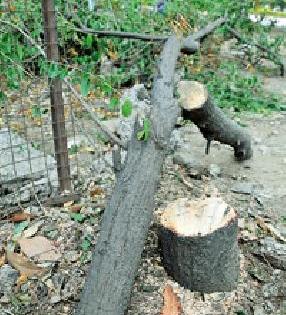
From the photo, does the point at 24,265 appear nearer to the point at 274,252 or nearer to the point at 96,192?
the point at 96,192

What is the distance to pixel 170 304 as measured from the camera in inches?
114

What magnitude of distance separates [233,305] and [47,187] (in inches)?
62.2

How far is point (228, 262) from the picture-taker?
2.94 metres

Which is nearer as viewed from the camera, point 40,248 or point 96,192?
point 40,248

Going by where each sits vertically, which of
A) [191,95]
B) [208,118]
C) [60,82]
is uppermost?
[60,82]

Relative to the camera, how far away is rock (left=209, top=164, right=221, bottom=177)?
4.45m

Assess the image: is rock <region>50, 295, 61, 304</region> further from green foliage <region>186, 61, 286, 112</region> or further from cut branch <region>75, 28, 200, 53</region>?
green foliage <region>186, 61, 286, 112</region>

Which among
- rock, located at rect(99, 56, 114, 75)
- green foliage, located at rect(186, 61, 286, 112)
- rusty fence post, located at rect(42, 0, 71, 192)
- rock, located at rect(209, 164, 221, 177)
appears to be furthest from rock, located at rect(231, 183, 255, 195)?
rock, located at rect(99, 56, 114, 75)

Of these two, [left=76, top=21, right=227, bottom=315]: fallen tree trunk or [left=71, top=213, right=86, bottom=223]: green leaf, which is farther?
[left=71, top=213, right=86, bottom=223]: green leaf

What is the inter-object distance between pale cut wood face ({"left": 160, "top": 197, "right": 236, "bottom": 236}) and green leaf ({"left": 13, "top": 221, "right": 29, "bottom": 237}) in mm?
996

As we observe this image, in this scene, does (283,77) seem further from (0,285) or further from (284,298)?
(0,285)

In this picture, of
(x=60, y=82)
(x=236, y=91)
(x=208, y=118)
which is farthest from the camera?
(x=236, y=91)

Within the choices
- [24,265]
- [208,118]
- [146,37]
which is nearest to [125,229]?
[24,265]

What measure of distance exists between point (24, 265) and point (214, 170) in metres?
1.84
